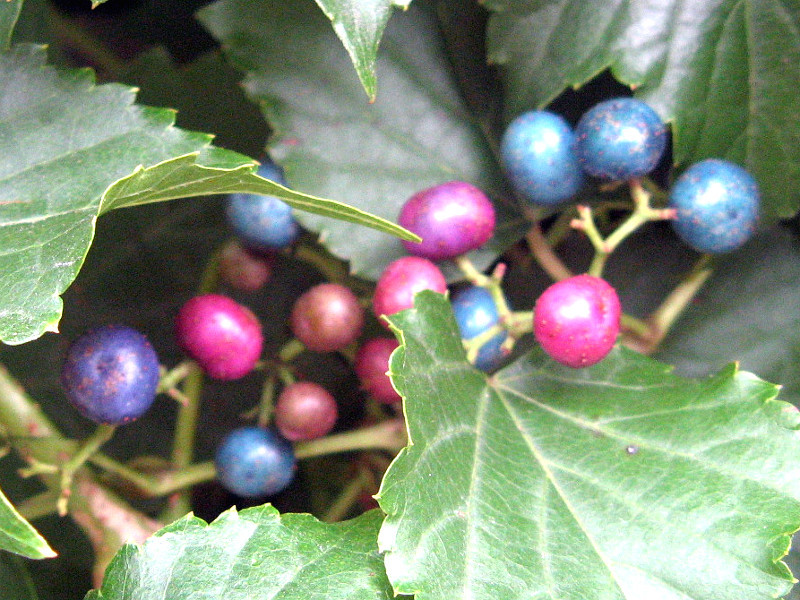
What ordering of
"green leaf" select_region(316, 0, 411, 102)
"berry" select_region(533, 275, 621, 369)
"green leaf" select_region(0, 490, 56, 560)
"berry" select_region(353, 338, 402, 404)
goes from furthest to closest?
"berry" select_region(353, 338, 402, 404)
"berry" select_region(533, 275, 621, 369)
"green leaf" select_region(316, 0, 411, 102)
"green leaf" select_region(0, 490, 56, 560)

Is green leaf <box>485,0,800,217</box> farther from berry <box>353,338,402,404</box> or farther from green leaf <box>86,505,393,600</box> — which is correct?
green leaf <box>86,505,393,600</box>

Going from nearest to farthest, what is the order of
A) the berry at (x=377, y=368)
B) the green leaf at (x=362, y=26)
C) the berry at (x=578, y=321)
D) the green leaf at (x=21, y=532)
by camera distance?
the green leaf at (x=21, y=532) < the green leaf at (x=362, y=26) < the berry at (x=578, y=321) < the berry at (x=377, y=368)

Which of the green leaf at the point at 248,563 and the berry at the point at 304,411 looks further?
the berry at the point at 304,411

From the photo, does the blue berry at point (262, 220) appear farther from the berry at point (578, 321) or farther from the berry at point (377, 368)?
the berry at point (578, 321)

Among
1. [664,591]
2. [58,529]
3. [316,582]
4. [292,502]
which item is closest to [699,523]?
[664,591]

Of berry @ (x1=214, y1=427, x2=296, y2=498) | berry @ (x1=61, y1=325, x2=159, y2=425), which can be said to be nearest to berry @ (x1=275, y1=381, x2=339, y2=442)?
berry @ (x1=214, y1=427, x2=296, y2=498)

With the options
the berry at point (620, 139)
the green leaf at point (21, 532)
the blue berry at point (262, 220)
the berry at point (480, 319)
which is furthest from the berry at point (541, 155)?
the green leaf at point (21, 532)

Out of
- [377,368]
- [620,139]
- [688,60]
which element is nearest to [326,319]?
[377,368]
